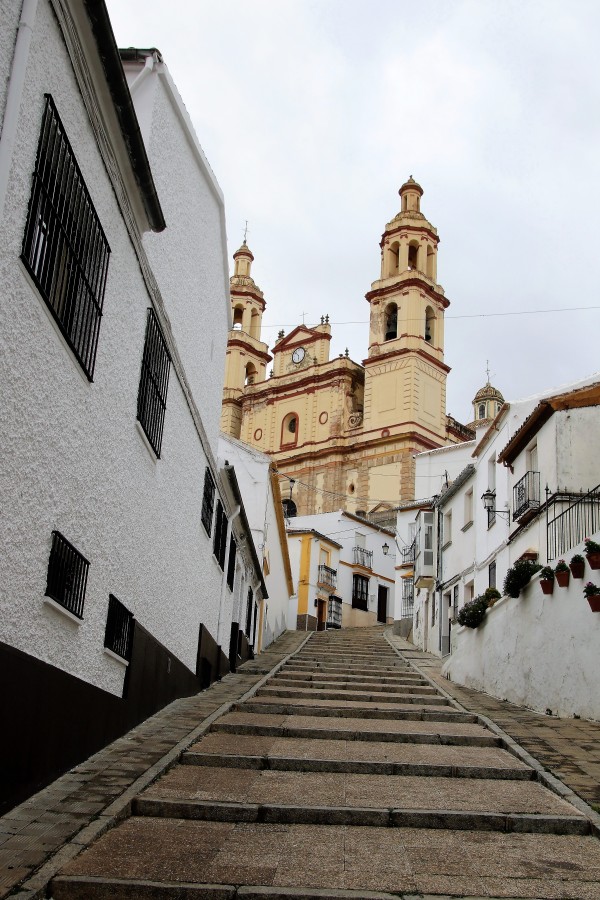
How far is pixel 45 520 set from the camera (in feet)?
18.8

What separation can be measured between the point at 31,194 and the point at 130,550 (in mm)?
3860

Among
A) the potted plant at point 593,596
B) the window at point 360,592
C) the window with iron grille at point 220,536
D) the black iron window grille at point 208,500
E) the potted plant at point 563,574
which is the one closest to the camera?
the potted plant at point 593,596

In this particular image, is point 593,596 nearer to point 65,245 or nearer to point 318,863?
point 318,863

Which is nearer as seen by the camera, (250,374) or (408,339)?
(408,339)

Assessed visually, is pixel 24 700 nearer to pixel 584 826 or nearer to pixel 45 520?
pixel 45 520

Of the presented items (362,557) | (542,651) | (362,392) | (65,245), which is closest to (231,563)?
(542,651)

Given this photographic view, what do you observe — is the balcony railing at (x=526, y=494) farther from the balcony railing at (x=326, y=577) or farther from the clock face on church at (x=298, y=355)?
the clock face on church at (x=298, y=355)

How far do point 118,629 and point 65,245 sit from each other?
11.5 ft

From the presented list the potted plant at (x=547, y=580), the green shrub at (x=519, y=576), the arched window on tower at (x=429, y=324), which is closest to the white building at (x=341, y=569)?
the arched window on tower at (x=429, y=324)

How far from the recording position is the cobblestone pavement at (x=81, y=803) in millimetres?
4680

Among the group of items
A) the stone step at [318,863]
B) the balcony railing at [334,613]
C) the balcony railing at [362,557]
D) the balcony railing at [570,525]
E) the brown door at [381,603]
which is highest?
the balcony railing at [362,557]

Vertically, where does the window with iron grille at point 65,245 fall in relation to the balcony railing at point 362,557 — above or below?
below

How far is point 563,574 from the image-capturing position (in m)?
11.2

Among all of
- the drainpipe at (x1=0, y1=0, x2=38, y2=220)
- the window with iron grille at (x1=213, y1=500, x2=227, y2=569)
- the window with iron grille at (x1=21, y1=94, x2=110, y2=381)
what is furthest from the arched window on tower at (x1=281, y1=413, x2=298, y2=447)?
the drainpipe at (x1=0, y1=0, x2=38, y2=220)
